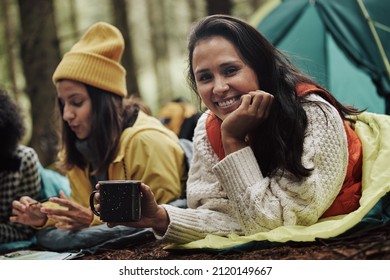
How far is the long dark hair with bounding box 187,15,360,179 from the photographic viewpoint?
4.75 feet

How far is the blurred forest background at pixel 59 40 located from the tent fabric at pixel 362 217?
528 millimetres

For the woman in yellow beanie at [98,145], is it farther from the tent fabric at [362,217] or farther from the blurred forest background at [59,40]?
the tent fabric at [362,217]

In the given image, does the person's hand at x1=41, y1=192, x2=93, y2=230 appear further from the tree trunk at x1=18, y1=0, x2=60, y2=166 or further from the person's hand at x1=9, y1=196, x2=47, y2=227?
the tree trunk at x1=18, y1=0, x2=60, y2=166

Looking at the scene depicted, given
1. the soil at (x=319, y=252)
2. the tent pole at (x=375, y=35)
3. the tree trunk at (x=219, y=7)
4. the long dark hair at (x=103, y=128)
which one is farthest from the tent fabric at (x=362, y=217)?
the tree trunk at (x=219, y=7)

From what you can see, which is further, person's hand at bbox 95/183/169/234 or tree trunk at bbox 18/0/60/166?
tree trunk at bbox 18/0/60/166

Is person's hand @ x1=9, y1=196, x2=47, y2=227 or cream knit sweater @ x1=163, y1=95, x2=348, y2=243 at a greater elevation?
cream knit sweater @ x1=163, y1=95, x2=348, y2=243

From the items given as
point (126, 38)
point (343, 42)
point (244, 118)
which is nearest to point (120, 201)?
point (244, 118)

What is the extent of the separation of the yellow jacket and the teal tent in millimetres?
630

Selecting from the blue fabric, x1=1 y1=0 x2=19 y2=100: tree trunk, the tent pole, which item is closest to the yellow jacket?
the blue fabric

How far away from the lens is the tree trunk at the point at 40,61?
10.8 ft

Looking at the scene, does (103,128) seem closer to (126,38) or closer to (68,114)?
(68,114)
